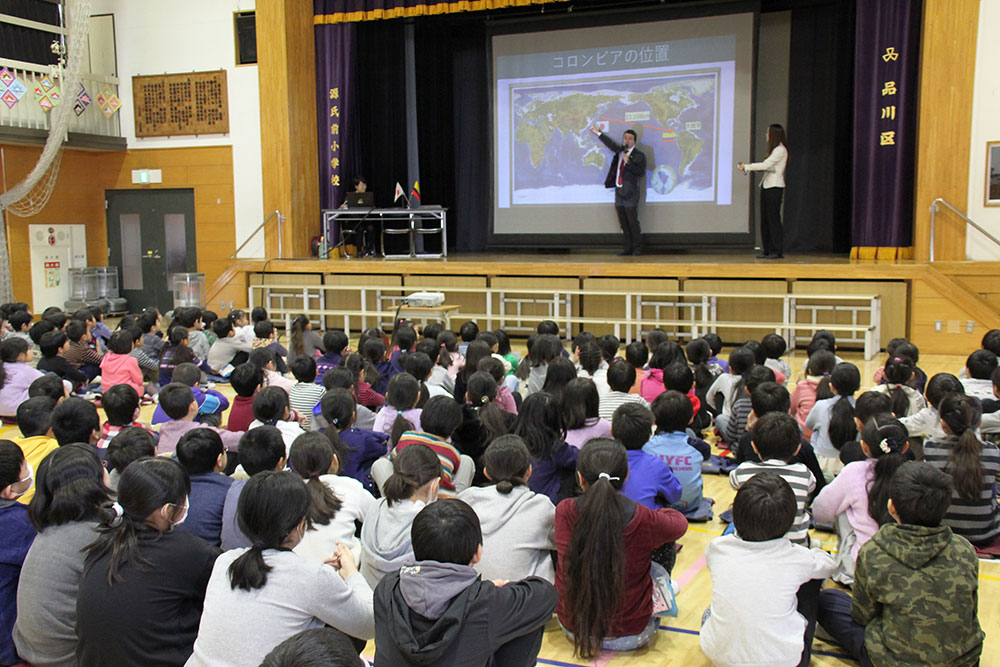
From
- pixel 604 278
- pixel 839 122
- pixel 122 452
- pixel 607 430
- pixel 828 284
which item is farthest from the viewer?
pixel 839 122

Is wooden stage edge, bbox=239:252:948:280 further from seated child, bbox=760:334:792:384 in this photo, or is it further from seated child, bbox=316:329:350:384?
seated child, bbox=316:329:350:384

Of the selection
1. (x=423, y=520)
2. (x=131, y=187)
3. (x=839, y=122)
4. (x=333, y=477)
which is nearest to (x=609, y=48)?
(x=839, y=122)

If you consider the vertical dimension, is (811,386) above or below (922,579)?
above

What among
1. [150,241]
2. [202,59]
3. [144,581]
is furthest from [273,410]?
[150,241]

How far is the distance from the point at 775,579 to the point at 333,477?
1.36 meters

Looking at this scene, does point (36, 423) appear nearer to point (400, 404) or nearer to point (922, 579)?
point (400, 404)

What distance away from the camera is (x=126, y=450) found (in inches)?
113

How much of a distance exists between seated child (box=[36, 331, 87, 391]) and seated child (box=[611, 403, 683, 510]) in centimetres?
429

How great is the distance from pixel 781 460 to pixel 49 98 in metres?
10.6

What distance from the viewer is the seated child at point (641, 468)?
2900 millimetres

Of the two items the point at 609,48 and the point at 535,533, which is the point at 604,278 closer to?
the point at 609,48

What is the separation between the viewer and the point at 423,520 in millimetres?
1888

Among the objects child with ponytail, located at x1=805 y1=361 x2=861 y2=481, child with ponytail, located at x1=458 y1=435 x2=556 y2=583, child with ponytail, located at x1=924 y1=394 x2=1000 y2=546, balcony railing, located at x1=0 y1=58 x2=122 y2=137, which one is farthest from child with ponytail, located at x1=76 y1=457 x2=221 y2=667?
balcony railing, located at x1=0 y1=58 x2=122 y2=137

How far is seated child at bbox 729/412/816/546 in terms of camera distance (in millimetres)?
2822
